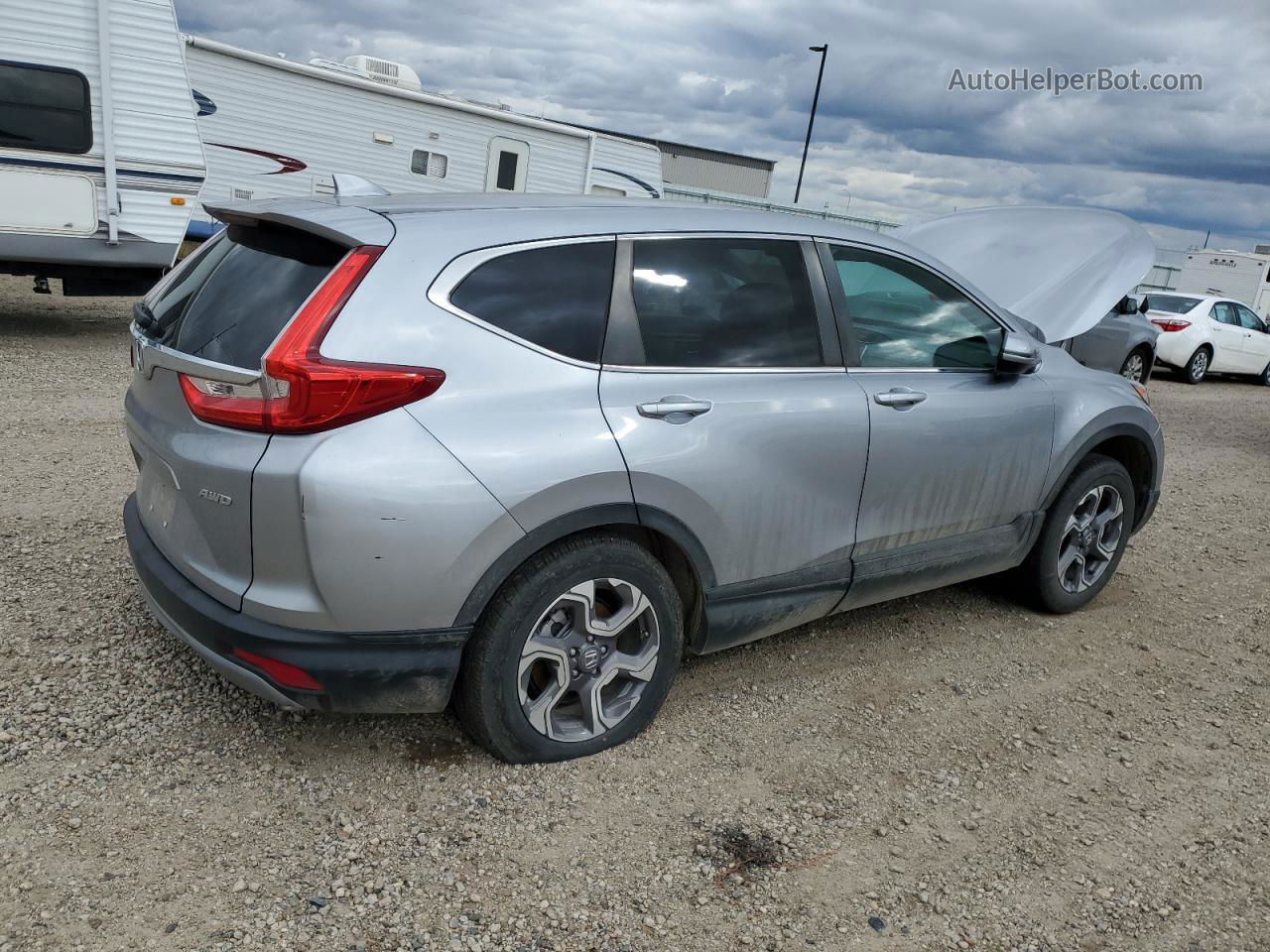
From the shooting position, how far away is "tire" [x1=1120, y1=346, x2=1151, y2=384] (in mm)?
13109

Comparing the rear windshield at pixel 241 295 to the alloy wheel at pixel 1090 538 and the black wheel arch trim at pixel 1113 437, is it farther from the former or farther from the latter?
the alloy wheel at pixel 1090 538

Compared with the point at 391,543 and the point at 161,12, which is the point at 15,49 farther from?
the point at 391,543

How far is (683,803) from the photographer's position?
3.09 metres

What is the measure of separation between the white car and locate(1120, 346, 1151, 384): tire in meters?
2.48

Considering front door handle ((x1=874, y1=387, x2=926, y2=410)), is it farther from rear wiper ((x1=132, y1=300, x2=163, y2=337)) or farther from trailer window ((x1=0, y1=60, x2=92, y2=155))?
trailer window ((x1=0, y1=60, x2=92, y2=155))

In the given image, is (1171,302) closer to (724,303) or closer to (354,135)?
(354,135)

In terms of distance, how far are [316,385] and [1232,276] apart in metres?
28.9

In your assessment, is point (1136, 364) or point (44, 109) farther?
point (1136, 364)

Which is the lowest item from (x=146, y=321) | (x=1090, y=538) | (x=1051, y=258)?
(x=1090, y=538)

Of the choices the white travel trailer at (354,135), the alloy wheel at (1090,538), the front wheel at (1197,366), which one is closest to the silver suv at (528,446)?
the alloy wheel at (1090,538)

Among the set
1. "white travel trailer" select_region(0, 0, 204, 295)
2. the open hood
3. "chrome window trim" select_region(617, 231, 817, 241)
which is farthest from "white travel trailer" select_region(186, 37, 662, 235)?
"chrome window trim" select_region(617, 231, 817, 241)

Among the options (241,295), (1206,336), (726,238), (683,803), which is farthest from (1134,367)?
(241,295)

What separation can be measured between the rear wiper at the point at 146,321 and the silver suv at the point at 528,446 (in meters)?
0.02

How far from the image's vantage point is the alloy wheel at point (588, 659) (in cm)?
303
